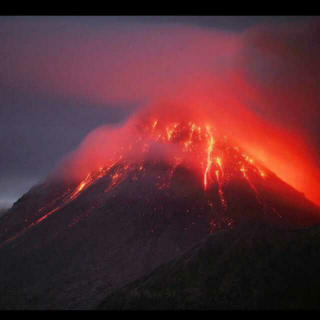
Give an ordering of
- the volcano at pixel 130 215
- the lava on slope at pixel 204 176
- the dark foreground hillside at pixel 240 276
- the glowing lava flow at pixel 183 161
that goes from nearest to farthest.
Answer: the dark foreground hillside at pixel 240 276 → the volcano at pixel 130 215 → the lava on slope at pixel 204 176 → the glowing lava flow at pixel 183 161

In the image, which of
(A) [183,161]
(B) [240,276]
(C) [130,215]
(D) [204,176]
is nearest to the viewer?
(B) [240,276]

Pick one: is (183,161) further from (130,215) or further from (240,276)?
(240,276)

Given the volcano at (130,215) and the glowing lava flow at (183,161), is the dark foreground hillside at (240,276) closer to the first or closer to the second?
the volcano at (130,215)

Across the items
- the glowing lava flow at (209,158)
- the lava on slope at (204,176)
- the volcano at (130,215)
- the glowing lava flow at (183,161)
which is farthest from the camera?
the glowing lava flow at (183,161)

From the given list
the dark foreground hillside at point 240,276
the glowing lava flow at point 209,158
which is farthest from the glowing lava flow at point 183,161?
the dark foreground hillside at point 240,276

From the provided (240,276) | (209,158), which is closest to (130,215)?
(209,158)

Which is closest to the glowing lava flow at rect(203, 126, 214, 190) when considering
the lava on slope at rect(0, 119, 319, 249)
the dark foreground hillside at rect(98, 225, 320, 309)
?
the lava on slope at rect(0, 119, 319, 249)

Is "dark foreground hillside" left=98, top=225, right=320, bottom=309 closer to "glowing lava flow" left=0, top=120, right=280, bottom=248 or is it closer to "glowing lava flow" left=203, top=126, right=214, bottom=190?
"glowing lava flow" left=0, top=120, right=280, bottom=248
